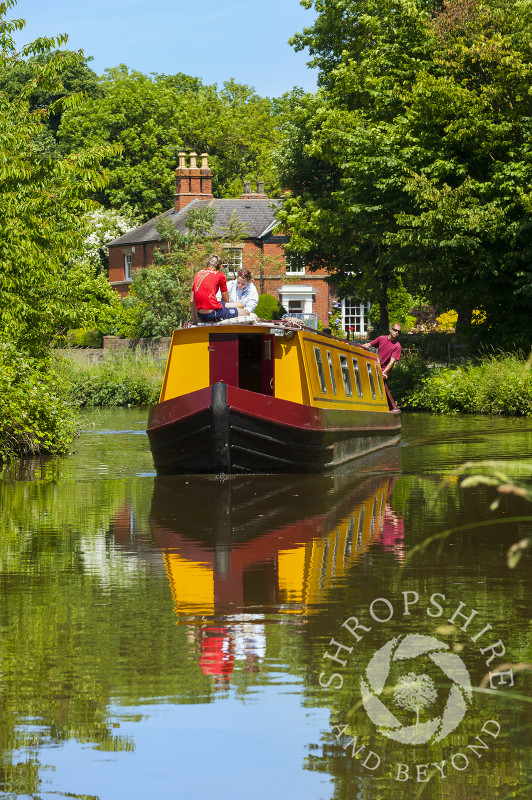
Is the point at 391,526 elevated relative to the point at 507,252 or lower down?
lower down

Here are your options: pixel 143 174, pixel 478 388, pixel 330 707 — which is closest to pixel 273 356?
pixel 330 707

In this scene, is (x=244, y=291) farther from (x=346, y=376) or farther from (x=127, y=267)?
(x=127, y=267)

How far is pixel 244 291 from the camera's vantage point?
17.0 metres

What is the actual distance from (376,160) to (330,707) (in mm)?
29002

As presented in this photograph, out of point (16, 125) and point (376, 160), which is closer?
point (16, 125)

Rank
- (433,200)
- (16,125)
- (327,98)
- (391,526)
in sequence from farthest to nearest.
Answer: (327,98) → (433,200) → (16,125) → (391,526)

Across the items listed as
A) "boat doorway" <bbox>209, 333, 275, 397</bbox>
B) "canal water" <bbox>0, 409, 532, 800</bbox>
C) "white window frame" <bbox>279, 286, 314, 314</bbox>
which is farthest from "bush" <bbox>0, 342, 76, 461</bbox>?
"white window frame" <bbox>279, 286, 314, 314</bbox>

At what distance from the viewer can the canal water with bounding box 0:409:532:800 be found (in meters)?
4.35

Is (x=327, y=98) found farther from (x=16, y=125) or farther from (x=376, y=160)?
A: (x=16, y=125)

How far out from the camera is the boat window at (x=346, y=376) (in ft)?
65.3

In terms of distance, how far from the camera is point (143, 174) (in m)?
75.5

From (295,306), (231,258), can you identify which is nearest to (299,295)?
(295,306)

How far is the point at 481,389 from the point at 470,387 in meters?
0.50

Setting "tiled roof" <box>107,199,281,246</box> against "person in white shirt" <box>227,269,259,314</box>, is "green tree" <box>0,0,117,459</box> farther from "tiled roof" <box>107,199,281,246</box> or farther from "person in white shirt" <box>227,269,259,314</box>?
"tiled roof" <box>107,199,281,246</box>
